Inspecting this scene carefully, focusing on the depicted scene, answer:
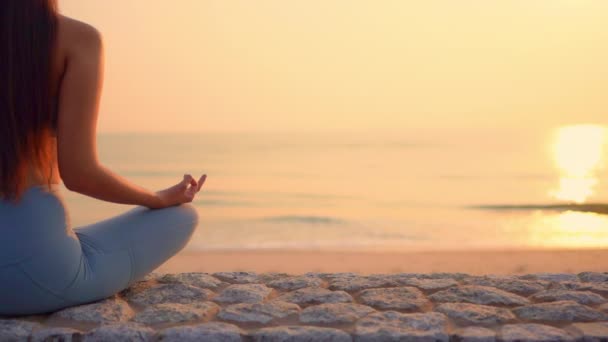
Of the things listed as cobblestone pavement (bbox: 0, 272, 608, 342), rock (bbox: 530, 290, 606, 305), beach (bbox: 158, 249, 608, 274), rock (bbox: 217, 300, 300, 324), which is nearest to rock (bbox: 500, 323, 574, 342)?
cobblestone pavement (bbox: 0, 272, 608, 342)

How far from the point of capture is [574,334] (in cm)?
234

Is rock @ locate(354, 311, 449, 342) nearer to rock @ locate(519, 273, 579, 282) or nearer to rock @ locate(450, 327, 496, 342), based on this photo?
rock @ locate(450, 327, 496, 342)

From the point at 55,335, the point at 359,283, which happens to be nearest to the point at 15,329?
the point at 55,335

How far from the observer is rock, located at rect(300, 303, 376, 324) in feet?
8.33

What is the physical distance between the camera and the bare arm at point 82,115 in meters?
2.30

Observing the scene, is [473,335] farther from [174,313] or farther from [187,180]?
[187,180]

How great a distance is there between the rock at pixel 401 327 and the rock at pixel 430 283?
18.9 inches

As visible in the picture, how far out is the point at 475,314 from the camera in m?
2.59

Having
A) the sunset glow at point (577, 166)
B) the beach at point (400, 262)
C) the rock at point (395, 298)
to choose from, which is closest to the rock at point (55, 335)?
the rock at point (395, 298)

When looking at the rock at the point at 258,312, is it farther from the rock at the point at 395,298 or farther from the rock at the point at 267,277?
the rock at the point at 267,277

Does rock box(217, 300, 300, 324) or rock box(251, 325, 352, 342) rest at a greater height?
rock box(217, 300, 300, 324)

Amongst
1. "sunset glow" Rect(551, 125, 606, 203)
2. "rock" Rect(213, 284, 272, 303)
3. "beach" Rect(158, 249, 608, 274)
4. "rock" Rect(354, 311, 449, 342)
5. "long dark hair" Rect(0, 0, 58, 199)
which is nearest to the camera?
"long dark hair" Rect(0, 0, 58, 199)

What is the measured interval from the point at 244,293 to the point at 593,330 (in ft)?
4.61

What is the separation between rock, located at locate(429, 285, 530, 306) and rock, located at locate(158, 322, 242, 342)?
37.7 inches
